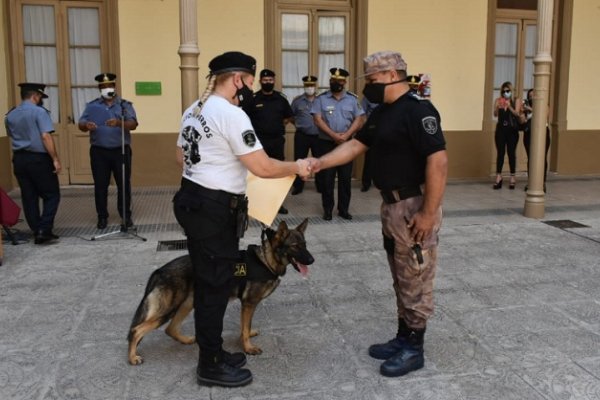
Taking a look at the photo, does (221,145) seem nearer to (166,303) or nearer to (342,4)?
(166,303)

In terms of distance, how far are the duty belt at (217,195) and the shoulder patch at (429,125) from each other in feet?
3.61

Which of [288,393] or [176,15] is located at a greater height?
[176,15]

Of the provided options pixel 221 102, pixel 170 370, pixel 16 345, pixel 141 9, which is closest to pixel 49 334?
pixel 16 345

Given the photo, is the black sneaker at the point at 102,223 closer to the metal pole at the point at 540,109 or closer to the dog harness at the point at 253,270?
the dog harness at the point at 253,270

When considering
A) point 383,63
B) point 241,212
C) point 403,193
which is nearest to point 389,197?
point 403,193

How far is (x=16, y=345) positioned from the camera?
3932 millimetres

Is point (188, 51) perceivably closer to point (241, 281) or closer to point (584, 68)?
point (241, 281)

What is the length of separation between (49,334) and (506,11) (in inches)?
405

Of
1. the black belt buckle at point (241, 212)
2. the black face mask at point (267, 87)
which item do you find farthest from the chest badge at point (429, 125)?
the black face mask at point (267, 87)

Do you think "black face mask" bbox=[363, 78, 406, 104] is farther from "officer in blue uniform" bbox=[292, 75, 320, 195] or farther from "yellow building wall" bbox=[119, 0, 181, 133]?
"yellow building wall" bbox=[119, 0, 181, 133]

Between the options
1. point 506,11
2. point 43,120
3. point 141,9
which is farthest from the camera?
point 506,11

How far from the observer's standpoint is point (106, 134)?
23.1 feet

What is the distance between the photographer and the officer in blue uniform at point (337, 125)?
7758mm

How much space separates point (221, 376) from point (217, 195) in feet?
3.40
